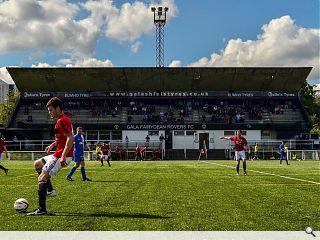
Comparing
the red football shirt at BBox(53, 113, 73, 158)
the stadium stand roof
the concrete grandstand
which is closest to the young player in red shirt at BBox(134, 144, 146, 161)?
the concrete grandstand

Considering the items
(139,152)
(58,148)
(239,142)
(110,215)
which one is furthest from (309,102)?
(110,215)

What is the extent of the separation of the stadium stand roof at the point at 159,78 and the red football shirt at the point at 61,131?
50.7 metres

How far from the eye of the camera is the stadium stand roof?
5962 centimetres

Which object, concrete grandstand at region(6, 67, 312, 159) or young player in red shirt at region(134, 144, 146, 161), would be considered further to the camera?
concrete grandstand at region(6, 67, 312, 159)

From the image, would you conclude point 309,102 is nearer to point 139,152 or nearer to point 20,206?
point 139,152

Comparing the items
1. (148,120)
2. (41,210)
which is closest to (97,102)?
(148,120)

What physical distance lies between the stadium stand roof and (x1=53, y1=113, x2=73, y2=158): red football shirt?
5069 cm

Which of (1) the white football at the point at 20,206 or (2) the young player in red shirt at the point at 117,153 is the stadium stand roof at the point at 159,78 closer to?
(2) the young player in red shirt at the point at 117,153

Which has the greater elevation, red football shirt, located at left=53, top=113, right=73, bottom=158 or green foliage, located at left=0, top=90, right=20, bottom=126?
green foliage, located at left=0, top=90, right=20, bottom=126

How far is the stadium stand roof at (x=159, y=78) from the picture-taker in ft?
196

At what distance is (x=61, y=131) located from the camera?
8.30 metres

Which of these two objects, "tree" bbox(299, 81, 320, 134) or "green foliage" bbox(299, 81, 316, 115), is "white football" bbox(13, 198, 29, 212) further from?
"green foliage" bbox(299, 81, 316, 115)

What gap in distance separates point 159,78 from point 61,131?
52.6 meters

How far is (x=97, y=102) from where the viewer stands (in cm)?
6300
